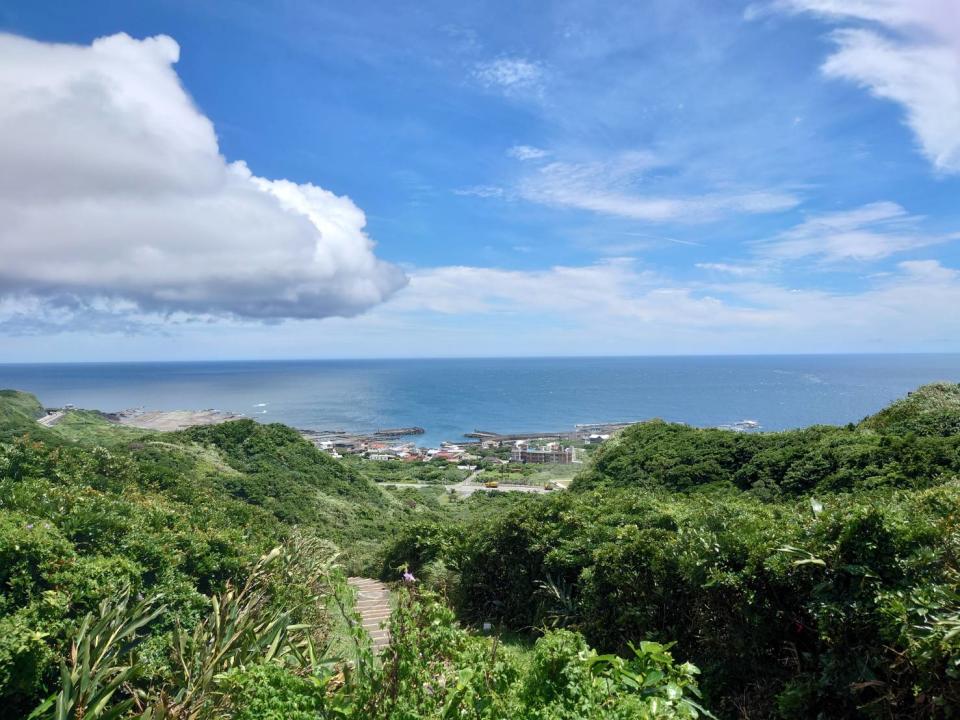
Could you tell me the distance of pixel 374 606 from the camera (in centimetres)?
825

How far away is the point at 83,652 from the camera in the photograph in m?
3.35

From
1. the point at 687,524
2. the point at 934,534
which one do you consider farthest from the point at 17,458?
the point at 934,534

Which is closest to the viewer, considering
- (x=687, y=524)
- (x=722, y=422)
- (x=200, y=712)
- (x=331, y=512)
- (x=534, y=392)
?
(x=200, y=712)

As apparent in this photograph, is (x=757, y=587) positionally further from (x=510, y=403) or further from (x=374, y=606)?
(x=510, y=403)

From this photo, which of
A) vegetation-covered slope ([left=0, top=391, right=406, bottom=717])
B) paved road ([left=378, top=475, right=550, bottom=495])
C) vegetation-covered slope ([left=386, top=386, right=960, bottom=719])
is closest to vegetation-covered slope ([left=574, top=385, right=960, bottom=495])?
vegetation-covered slope ([left=386, top=386, right=960, bottom=719])

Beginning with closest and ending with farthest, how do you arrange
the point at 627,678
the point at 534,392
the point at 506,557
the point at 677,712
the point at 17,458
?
1. the point at 677,712
2. the point at 627,678
3. the point at 506,557
4. the point at 17,458
5. the point at 534,392

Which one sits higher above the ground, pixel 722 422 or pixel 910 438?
pixel 910 438

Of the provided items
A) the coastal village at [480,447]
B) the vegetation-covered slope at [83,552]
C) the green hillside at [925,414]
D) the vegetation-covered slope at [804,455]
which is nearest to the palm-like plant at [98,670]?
the vegetation-covered slope at [83,552]

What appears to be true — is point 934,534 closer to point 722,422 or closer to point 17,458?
point 17,458

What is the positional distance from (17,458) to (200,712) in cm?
→ 759

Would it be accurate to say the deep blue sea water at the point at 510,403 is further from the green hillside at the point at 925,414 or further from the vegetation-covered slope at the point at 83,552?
the vegetation-covered slope at the point at 83,552

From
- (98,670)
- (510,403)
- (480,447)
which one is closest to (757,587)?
(98,670)

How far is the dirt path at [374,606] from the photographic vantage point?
630cm

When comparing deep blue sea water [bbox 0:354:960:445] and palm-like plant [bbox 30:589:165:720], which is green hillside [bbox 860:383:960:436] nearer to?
palm-like plant [bbox 30:589:165:720]
